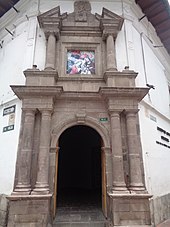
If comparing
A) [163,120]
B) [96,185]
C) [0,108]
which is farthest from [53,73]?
[96,185]

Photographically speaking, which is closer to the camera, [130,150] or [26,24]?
[130,150]

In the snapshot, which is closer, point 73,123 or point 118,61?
point 73,123

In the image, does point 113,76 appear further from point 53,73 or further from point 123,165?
point 123,165

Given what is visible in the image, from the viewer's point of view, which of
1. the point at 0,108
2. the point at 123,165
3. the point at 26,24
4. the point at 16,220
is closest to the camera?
the point at 16,220

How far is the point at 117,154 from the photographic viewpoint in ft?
16.9

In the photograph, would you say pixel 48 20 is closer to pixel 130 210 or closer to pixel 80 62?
pixel 80 62

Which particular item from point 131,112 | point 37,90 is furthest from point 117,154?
point 37,90

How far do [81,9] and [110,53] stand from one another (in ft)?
7.39

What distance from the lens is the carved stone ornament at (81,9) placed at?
6.95 meters

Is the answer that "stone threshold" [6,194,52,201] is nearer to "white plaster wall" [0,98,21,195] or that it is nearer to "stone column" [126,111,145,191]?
"white plaster wall" [0,98,21,195]

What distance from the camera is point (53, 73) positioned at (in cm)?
585

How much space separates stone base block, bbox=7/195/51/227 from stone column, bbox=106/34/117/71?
4.17m

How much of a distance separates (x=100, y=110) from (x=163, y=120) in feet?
10.1

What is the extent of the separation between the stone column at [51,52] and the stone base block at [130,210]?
164 inches
